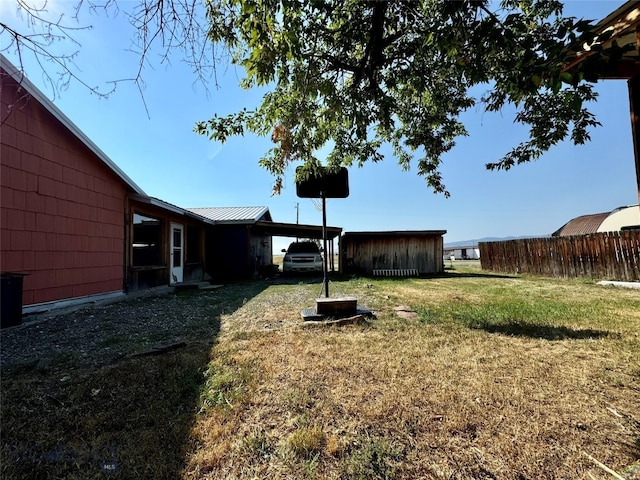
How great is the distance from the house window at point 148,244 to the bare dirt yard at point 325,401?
17.1 ft

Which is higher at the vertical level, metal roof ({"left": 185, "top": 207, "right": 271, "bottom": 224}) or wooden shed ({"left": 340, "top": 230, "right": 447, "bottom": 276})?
metal roof ({"left": 185, "top": 207, "right": 271, "bottom": 224})

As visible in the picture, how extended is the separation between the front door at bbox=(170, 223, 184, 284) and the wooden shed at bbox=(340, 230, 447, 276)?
23.4 ft

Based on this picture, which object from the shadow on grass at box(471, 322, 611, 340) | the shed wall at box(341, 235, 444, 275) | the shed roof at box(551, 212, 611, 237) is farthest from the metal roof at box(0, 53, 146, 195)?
the shed roof at box(551, 212, 611, 237)

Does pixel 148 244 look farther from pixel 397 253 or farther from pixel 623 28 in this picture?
pixel 623 28

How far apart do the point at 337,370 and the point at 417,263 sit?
1216 centimetres

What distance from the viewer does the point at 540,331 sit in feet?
12.7

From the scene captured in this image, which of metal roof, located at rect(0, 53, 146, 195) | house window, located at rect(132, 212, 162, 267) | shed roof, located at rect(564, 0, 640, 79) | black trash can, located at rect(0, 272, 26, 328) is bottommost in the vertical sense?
black trash can, located at rect(0, 272, 26, 328)

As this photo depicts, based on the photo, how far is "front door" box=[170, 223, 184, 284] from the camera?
9.49 metres

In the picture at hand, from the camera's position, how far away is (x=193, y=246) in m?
11.7

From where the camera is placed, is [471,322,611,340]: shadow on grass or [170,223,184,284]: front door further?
[170,223,184,284]: front door

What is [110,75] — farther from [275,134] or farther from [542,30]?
[542,30]

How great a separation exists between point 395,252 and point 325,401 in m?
12.3

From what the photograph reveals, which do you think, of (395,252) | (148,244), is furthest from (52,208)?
(395,252)

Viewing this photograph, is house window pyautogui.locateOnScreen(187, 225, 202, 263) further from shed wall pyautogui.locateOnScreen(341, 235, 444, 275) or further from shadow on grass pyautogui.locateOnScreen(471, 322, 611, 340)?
shadow on grass pyautogui.locateOnScreen(471, 322, 611, 340)
